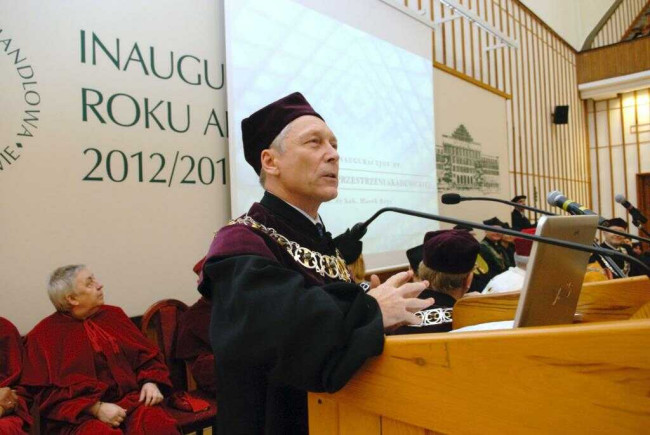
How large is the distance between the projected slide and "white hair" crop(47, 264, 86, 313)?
1123mm

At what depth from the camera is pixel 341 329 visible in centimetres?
83

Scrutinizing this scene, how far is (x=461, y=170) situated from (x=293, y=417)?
17.4 ft

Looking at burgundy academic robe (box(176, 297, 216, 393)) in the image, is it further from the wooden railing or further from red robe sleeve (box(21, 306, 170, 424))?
the wooden railing

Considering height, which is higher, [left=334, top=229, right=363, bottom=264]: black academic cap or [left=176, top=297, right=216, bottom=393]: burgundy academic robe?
[left=334, top=229, right=363, bottom=264]: black academic cap

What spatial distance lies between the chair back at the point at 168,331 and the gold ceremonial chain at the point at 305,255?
1667 millimetres

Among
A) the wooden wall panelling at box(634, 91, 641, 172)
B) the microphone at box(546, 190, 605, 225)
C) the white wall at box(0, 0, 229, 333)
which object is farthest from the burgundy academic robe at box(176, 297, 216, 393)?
the wooden wall panelling at box(634, 91, 641, 172)

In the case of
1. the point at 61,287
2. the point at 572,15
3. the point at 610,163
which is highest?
the point at 572,15

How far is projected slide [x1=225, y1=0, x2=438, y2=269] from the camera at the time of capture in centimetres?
324

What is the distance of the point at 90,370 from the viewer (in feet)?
7.42

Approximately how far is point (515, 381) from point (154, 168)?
105 inches

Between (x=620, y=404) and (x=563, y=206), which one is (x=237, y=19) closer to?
(x=563, y=206)

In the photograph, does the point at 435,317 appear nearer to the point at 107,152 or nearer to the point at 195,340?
the point at 195,340

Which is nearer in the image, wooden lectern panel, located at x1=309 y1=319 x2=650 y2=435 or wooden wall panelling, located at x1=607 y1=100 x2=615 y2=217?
wooden lectern panel, located at x1=309 y1=319 x2=650 y2=435

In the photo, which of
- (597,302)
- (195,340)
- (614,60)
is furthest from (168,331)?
(614,60)
